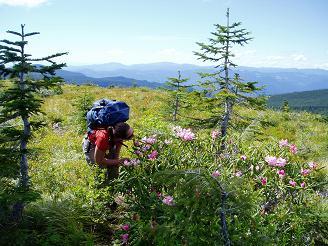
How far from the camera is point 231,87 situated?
11.4 metres

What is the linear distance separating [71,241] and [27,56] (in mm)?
2729

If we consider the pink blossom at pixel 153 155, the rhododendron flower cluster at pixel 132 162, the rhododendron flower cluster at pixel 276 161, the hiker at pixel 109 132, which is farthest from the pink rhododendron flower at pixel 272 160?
the hiker at pixel 109 132

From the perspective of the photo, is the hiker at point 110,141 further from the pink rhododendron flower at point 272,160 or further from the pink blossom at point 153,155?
the pink rhododendron flower at point 272,160

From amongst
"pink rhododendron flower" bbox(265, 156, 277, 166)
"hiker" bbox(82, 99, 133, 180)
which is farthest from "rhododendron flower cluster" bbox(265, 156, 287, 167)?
"hiker" bbox(82, 99, 133, 180)

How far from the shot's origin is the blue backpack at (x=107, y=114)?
6.33 m

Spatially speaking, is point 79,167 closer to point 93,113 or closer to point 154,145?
point 93,113

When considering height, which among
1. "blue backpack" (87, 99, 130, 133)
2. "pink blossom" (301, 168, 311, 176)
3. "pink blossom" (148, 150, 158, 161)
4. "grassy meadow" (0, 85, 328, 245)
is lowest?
"grassy meadow" (0, 85, 328, 245)

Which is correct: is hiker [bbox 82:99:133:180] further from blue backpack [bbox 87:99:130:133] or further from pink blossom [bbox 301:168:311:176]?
pink blossom [bbox 301:168:311:176]

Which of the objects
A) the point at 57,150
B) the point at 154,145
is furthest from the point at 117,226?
the point at 57,150

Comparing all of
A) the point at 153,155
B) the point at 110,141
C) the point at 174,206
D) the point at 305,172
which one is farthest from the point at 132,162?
the point at 305,172

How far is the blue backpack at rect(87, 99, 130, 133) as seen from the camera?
6.33m

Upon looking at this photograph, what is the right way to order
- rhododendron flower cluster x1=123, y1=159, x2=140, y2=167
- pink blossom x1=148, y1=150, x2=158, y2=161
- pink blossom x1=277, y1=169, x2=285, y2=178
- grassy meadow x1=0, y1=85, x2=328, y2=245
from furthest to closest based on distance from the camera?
rhododendron flower cluster x1=123, y1=159, x2=140, y2=167, pink blossom x1=148, y1=150, x2=158, y2=161, pink blossom x1=277, y1=169, x2=285, y2=178, grassy meadow x1=0, y1=85, x2=328, y2=245

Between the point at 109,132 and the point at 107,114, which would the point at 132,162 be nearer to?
the point at 109,132

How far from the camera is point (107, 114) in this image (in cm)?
632
